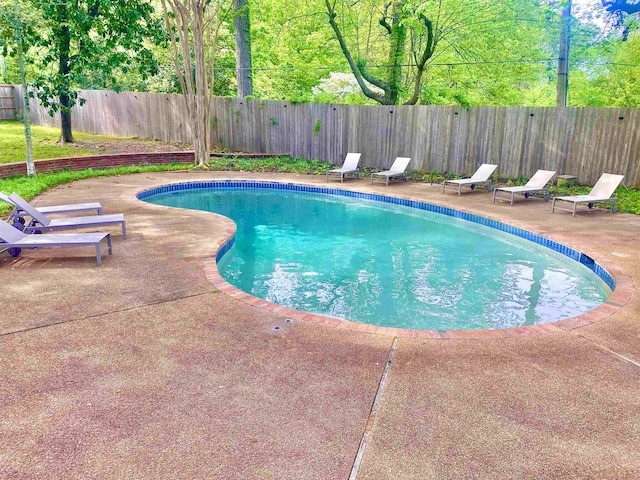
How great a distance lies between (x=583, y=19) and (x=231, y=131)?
12.7 meters

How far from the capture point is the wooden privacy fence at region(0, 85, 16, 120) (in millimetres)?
22406

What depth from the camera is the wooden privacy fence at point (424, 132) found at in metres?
10.6

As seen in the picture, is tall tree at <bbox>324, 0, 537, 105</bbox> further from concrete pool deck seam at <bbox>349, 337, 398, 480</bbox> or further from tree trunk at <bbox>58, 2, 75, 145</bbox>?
concrete pool deck seam at <bbox>349, 337, 398, 480</bbox>

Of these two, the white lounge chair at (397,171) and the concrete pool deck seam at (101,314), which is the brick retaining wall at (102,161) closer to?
the white lounge chair at (397,171)

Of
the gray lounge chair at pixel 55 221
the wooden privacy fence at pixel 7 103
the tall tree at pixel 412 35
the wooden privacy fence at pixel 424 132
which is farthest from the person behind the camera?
the wooden privacy fence at pixel 7 103

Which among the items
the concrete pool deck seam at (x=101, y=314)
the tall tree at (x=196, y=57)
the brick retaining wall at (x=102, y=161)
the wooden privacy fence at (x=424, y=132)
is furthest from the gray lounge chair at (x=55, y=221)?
the wooden privacy fence at (x=424, y=132)

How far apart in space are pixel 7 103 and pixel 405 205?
2115 centimetres

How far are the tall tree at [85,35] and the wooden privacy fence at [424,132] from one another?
11.5ft

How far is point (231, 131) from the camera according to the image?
56.1ft

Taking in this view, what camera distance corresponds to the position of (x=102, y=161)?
1378 cm

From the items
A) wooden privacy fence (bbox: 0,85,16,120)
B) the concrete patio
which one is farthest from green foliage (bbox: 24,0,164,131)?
the concrete patio

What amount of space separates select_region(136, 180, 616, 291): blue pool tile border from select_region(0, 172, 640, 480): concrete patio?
1433 mm

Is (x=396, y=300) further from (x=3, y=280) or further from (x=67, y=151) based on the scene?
(x=67, y=151)

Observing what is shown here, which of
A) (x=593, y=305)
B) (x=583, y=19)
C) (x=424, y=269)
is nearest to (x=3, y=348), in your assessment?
(x=424, y=269)
